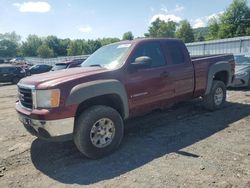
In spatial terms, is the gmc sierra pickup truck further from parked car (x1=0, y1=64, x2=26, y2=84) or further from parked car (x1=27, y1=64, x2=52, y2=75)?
parked car (x1=27, y1=64, x2=52, y2=75)

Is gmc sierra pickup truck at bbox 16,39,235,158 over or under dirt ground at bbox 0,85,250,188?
over

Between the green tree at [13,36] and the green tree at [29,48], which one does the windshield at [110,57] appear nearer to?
the green tree at [29,48]

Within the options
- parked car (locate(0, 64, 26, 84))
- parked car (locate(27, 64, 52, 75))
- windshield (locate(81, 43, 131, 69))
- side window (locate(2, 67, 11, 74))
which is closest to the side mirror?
windshield (locate(81, 43, 131, 69))

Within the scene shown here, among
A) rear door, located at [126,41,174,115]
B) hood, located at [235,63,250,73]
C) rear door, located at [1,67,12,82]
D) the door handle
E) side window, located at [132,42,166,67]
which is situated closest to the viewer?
rear door, located at [126,41,174,115]

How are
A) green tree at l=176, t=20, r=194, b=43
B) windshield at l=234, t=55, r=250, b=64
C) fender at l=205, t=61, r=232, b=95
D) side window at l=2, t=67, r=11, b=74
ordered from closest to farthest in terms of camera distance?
1. fender at l=205, t=61, r=232, b=95
2. windshield at l=234, t=55, r=250, b=64
3. side window at l=2, t=67, r=11, b=74
4. green tree at l=176, t=20, r=194, b=43

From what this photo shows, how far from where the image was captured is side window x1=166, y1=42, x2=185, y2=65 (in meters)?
5.97

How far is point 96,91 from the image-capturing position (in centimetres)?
444

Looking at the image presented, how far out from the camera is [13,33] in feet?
444

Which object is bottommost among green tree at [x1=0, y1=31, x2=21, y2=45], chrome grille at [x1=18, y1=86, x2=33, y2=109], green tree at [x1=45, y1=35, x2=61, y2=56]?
chrome grille at [x1=18, y1=86, x2=33, y2=109]

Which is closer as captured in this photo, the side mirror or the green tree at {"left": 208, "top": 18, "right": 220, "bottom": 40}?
the side mirror

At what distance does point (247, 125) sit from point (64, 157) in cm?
400

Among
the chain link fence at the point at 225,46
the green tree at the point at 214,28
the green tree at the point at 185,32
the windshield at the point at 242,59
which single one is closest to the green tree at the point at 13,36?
the green tree at the point at 185,32

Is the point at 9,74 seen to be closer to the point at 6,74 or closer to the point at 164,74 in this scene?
the point at 6,74

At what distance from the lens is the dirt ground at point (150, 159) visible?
380 cm
